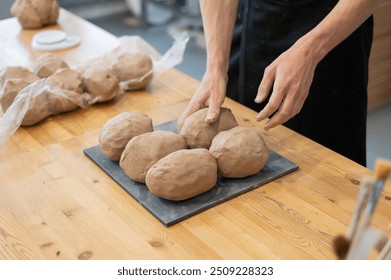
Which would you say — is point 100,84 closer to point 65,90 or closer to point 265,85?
point 65,90

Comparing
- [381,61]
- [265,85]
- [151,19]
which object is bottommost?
[151,19]

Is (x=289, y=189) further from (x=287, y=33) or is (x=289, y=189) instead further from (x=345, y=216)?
(x=287, y=33)

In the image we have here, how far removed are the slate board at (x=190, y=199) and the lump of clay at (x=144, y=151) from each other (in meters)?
0.03

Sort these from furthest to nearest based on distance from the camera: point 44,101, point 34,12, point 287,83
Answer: point 34,12 → point 44,101 → point 287,83

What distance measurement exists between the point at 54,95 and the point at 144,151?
1.38ft

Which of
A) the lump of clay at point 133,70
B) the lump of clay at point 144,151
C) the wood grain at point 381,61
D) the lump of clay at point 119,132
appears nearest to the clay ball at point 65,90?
the lump of clay at point 133,70

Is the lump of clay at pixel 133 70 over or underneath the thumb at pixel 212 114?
underneath

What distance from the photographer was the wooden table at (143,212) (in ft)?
3.25

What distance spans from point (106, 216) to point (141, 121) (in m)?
0.27

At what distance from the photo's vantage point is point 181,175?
108cm

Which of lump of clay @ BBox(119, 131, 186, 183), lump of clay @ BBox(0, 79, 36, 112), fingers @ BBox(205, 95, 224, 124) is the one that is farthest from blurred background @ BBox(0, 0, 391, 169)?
lump of clay @ BBox(119, 131, 186, 183)

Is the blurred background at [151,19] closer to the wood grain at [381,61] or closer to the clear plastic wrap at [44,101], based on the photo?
the wood grain at [381,61]

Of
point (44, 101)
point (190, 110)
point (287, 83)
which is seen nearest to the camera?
point (287, 83)

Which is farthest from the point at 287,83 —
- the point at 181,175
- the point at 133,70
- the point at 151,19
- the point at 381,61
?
the point at 151,19
